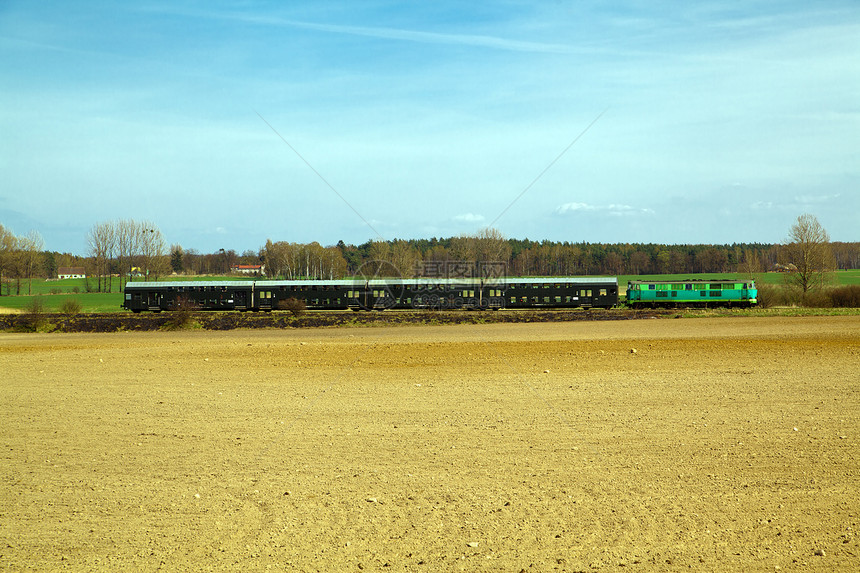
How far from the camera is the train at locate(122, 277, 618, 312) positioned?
6381cm

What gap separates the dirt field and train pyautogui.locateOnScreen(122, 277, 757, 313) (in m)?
42.2

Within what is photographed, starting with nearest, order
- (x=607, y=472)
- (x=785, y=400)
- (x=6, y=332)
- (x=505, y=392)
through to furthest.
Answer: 1. (x=607, y=472)
2. (x=785, y=400)
3. (x=505, y=392)
4. (x=6, y=332)

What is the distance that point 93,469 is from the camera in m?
10.3

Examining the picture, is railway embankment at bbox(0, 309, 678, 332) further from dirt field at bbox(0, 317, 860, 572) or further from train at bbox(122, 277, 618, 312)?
dirt field at bbox(0, 317, 860, 572)

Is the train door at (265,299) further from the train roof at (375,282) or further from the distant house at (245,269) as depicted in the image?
the distant house at (245,269)

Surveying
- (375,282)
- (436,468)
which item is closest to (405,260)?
(375,282)

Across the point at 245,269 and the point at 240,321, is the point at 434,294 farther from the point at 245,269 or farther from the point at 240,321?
the point at 245,269

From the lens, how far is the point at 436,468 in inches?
403

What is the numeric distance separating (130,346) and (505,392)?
23.1m

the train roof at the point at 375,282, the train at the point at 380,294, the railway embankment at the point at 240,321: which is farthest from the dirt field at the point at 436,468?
the train roof at the point at 375,282

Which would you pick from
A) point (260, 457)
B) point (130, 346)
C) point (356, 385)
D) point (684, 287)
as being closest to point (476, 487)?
point (260, 457)

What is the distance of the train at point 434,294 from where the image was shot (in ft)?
208

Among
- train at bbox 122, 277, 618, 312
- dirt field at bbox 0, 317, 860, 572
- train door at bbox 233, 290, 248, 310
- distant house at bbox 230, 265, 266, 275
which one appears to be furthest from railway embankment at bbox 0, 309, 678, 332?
distant house at bbox 230, 265, 266, 275

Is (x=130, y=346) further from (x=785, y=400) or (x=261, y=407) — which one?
(x=785, y=400)
